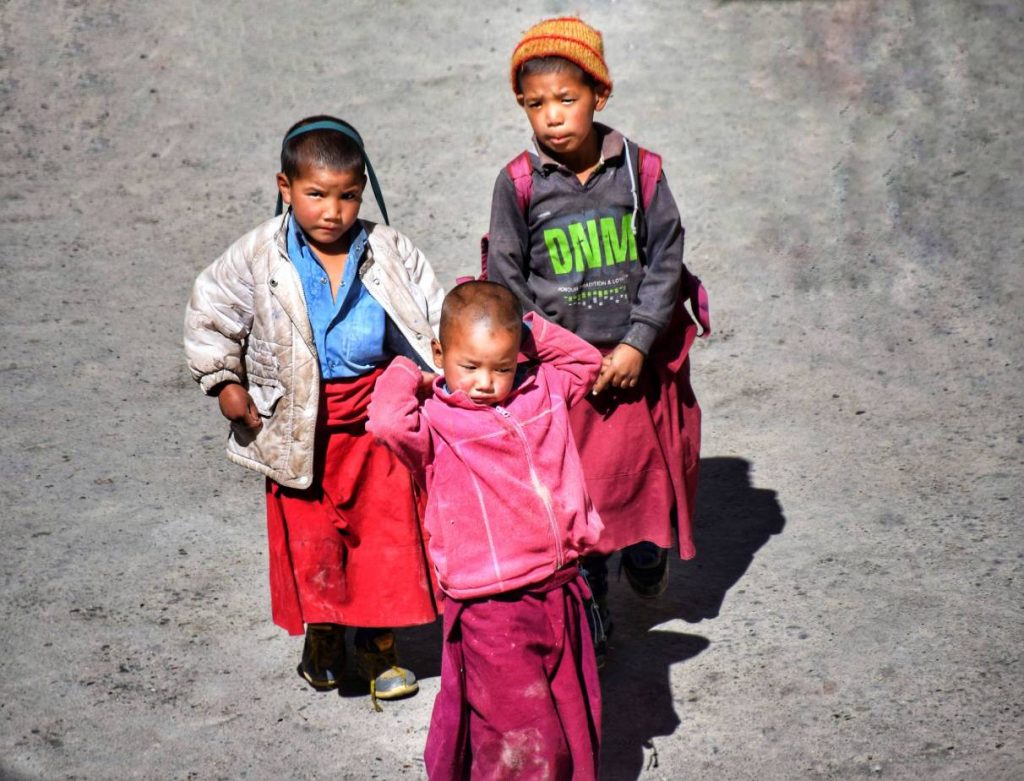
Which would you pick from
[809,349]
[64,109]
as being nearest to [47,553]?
[809,349]

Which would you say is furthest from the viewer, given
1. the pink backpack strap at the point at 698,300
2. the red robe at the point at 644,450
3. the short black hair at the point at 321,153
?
the pink backpack strap at the point at 698,300

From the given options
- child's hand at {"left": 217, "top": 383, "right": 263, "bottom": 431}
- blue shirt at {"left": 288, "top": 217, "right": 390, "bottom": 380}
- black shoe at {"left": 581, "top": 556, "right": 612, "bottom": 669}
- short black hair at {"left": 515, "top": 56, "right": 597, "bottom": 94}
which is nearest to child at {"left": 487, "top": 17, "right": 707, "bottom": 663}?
short black hair at {"left": 515, "top": 56, "right": 597, "bottom": 94}

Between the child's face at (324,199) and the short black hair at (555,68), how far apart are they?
588 mm

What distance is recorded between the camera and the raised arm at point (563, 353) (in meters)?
3.48

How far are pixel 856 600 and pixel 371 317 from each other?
1960 mm

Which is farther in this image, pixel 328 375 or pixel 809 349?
pixel 809 349

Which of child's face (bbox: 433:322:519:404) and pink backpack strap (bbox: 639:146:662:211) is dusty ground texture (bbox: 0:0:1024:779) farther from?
pink backpack strap (bbox: 639:146:662:211)

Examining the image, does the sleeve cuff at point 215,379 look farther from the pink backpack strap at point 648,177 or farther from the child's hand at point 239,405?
the pink backpack strap at point 648,177

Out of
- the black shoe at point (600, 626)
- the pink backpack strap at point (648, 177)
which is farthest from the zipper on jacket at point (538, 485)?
the pink backpack strap at point (648, 177)

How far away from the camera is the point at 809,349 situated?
633 cm

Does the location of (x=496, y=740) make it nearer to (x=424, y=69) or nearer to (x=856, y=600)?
(x=856, y=600)

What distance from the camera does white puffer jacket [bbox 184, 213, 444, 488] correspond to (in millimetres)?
3736

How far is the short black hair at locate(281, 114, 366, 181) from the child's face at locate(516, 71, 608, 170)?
54 centimetres

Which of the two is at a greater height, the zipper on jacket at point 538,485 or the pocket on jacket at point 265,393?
the pocket on jacket at point 265,393
